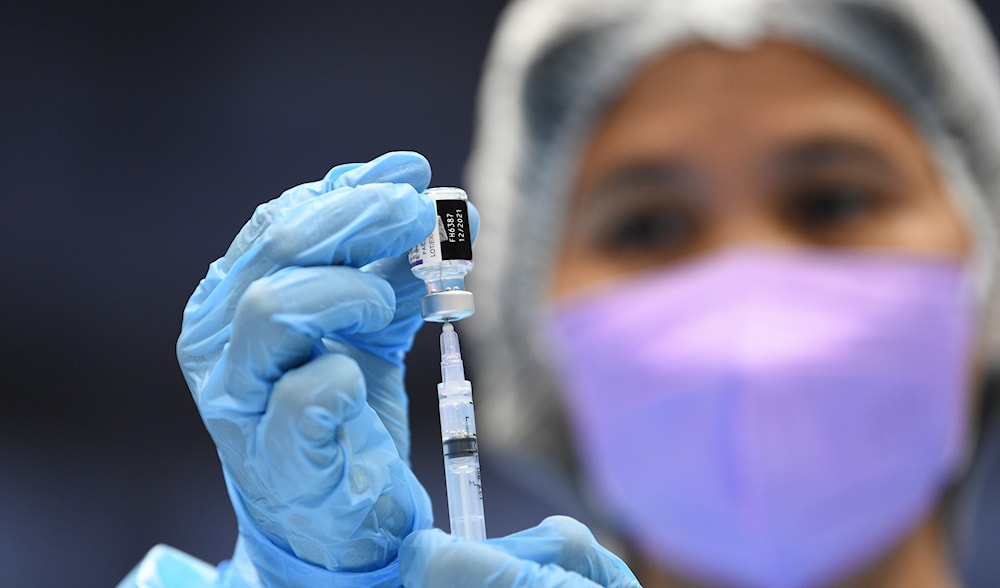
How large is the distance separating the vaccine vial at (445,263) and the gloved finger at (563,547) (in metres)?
0.25

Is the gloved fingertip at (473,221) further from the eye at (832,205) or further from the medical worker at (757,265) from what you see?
the eye at (832,205)

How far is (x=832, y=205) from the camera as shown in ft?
6.12

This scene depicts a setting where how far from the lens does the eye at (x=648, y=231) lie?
1.91 metres

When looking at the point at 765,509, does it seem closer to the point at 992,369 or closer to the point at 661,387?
the point at 661,387

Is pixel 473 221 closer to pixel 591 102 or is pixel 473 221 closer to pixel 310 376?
pixel 310 376

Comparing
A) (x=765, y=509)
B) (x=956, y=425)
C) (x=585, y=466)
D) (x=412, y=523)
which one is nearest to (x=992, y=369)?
(x=956, y=425)

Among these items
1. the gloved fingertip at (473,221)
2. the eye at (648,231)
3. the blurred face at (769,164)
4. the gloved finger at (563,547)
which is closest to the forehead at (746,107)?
the blurred face at (769,164)

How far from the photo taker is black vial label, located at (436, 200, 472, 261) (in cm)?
103

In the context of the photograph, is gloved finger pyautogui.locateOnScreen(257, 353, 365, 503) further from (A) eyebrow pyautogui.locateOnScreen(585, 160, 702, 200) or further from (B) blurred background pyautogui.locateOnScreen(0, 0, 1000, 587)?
(B) blurred background pyautogui.locateOnScreen(0, 0, 1000, 587)

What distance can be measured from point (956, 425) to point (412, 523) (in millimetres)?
1250

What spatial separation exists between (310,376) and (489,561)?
0.25 meters

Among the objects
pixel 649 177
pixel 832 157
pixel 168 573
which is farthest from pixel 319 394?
pixel 832 157

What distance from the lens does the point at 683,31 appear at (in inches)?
74.2

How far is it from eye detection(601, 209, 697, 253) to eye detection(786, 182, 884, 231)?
0.63ft
